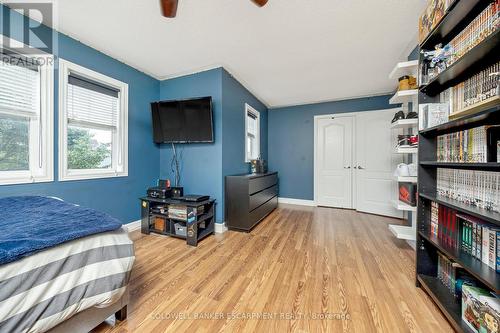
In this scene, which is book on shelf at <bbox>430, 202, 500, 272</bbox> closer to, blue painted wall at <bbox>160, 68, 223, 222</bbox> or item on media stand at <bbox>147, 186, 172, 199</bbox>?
blue painted wall at <bbox>160, 68, 223, 222</bbox>

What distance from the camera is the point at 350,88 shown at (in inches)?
142

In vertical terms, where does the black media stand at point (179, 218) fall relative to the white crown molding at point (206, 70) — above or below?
below

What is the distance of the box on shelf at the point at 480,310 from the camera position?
98 centimetres

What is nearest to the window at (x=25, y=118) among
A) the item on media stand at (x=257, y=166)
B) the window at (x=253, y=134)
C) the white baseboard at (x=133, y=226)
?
the white baseboard at (x=133, y=226)

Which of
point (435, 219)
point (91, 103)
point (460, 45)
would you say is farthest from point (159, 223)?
point (460, 45)

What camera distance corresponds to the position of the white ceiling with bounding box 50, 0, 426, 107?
1745mm

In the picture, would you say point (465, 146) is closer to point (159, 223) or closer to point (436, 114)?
point (436, 114)

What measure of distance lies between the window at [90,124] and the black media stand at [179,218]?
2.25 ft

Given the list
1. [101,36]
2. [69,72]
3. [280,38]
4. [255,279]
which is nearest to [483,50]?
[280,38]

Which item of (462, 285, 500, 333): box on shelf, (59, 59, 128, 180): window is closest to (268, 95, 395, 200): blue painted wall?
(59, 59, 128, 180): window

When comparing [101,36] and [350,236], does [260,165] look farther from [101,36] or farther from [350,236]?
[101,36]

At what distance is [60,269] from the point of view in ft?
2.84

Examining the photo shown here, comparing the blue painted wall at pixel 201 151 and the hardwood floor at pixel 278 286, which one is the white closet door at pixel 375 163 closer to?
the hardwood floor at pixel 278 286

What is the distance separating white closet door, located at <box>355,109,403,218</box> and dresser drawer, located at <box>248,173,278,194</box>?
1.82 meters
